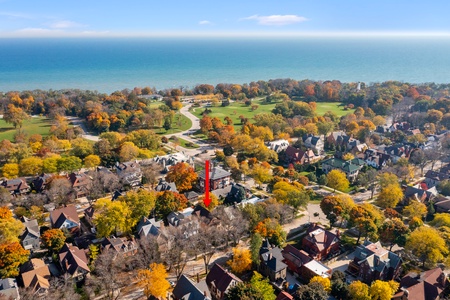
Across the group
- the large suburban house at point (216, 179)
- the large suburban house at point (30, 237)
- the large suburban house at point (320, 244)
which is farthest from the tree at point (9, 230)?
the large suburban house at point (320, 244)

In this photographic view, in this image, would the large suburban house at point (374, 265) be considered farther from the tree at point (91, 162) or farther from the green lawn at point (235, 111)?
the green lawn at point (235, 111)

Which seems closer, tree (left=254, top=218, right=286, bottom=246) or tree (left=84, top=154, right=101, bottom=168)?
tree (left=254, top=218, right=286, bottom=246)

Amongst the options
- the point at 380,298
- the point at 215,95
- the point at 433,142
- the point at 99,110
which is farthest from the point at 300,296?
the point at 215,95

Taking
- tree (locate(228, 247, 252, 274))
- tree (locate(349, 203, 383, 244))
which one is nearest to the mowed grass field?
tree (locate(349, 203, 383, 244))

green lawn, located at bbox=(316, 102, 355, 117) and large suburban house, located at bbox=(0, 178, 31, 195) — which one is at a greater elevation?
green lawn, located at bbox=(316, 102, 355, 117)

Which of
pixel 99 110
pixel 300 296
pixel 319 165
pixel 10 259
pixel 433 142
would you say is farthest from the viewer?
pixel 99 110

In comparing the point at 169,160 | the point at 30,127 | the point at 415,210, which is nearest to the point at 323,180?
the point at 415,210

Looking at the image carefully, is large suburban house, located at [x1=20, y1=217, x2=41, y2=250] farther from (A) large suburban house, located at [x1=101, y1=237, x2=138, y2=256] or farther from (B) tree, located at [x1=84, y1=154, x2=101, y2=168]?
(B) tree, located at [x1=84, y1=154, x2=101, y2=168]

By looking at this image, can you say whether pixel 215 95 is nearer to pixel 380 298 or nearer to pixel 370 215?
pixel 370 215
